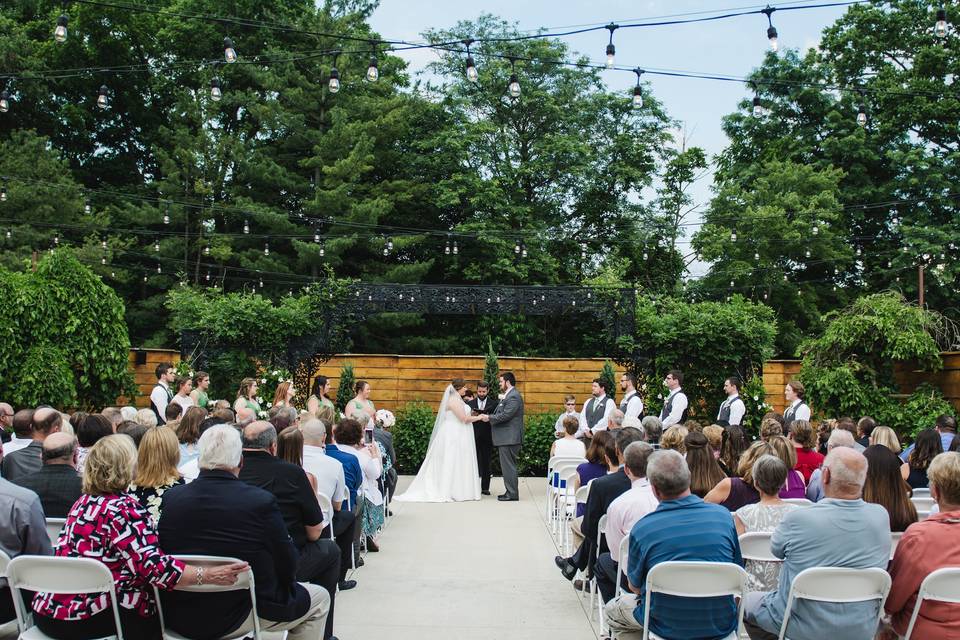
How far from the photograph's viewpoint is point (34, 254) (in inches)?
686

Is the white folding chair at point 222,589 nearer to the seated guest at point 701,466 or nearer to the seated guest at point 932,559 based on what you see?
the seated guest at point 932,559

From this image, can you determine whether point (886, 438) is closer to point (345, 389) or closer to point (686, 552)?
point (686, 552)

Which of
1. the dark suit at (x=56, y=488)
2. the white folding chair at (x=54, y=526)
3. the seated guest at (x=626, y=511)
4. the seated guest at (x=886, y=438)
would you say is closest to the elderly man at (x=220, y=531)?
the white folding chair at (x=54, y=526)

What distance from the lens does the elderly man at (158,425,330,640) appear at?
11.4ft

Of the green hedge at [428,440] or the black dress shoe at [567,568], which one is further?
the green hedge at [428,440]

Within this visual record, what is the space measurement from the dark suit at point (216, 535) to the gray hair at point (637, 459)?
2.23 m

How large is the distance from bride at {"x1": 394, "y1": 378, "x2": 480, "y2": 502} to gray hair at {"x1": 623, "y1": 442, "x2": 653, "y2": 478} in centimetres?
650

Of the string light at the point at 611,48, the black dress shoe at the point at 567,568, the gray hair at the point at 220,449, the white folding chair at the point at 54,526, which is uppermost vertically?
the string light at the point at 611,48

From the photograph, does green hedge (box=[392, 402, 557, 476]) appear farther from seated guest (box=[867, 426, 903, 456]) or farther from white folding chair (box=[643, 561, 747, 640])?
white folding chair (box=[643, 561, 747, 640])

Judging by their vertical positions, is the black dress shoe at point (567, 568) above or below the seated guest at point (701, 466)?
below

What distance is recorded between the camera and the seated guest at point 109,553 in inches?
132

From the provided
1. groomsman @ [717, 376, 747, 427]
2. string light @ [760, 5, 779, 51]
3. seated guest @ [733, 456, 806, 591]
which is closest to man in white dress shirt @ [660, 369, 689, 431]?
groomsman @ [717, 376, 747, 427]

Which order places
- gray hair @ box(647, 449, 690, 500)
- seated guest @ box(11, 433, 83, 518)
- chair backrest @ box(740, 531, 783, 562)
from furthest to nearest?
seated guest @ box(11, 433, 83, 518) < chair backrest @ box(740, 531, 783, 562) < gray hair @ box(647, 449, 690, 500)

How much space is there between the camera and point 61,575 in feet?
10.7
